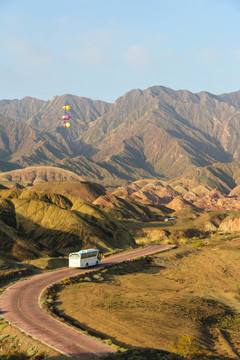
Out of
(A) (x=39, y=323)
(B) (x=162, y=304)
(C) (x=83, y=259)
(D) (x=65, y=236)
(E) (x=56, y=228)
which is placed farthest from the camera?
(E) (x=56, y=228)

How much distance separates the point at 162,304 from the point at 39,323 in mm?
12702

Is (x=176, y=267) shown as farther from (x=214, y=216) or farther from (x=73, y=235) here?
(x=214, y=216)

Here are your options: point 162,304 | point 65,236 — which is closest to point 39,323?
point 162,304

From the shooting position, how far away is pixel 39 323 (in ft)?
78.4

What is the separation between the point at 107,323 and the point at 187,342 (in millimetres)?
6042

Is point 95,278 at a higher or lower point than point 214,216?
higher

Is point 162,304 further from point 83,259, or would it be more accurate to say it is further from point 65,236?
point 65,236

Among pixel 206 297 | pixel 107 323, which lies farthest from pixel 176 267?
pixel 107 323

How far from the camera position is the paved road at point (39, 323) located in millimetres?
19669

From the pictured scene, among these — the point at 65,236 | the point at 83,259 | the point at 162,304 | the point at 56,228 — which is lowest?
the point at 162,304

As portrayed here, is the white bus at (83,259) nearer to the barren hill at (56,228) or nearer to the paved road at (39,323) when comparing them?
the paved road at (39,323)

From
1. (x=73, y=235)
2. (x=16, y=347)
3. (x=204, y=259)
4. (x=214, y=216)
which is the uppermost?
(x=16, y=347)

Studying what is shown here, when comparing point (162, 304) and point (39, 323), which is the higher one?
point (39, 323)

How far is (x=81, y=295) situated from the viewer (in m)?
33.4
